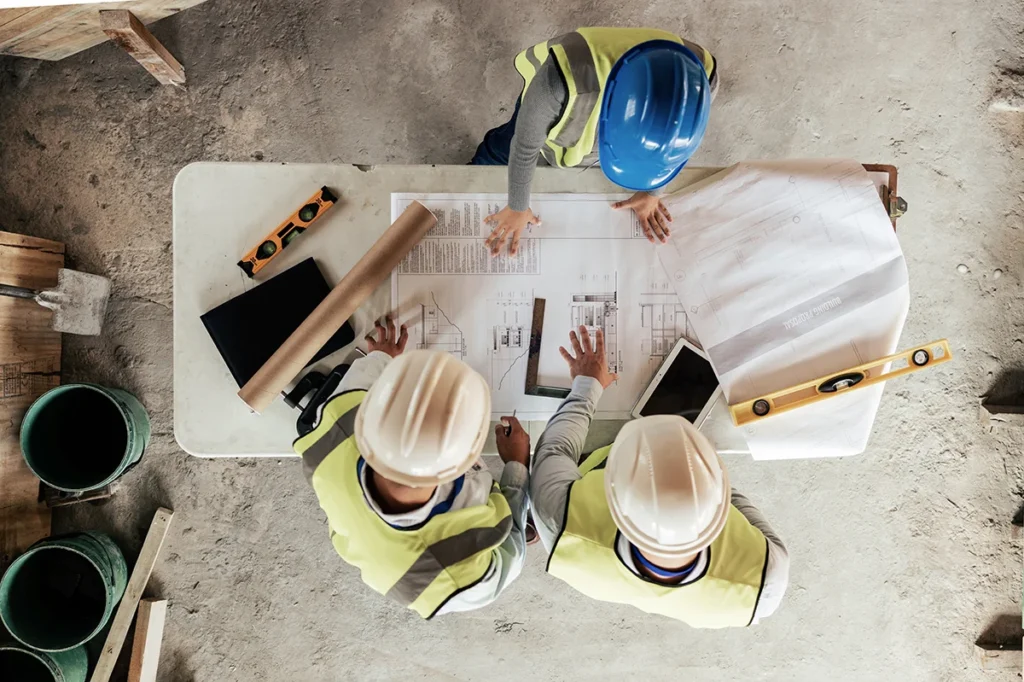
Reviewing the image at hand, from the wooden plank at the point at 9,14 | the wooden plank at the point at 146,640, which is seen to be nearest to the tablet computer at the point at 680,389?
the wooden plank at the point at 146,640

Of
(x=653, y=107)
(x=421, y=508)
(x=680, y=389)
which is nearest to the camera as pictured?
(x=653, y=107)

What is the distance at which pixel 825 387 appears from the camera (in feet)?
4.37

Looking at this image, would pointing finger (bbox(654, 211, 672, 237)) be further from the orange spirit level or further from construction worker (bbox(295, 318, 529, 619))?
the orange spirit level

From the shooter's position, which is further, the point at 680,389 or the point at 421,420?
the point at 680,389

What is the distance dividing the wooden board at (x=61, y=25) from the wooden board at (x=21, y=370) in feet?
2.05

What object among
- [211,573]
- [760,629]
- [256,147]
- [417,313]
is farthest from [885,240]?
[211,573]

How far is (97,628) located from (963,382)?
2.88 m

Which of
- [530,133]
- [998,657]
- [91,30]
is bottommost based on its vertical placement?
[998,657]

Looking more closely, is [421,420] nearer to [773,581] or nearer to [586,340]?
[586,340]

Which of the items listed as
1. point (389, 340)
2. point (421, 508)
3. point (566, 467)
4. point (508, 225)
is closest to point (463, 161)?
point (508, 225)

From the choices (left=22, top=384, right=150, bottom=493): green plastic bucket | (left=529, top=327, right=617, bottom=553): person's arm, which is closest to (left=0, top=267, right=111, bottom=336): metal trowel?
(left=22, top=384, right=150, bottom=493): green plastic bucket

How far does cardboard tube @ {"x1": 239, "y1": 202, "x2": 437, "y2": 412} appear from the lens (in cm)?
128

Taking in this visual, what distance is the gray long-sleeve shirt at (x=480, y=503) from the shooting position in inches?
47.1

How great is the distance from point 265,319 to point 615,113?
2.85 ft
